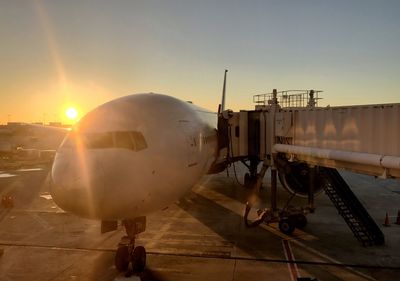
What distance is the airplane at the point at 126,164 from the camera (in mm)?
10703

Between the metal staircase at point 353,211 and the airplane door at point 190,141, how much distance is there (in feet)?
25.6

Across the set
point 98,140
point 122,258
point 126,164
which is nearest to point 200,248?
point 122,258

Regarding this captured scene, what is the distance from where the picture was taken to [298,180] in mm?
21594

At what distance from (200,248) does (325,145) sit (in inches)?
273

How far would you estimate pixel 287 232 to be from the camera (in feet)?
64.3

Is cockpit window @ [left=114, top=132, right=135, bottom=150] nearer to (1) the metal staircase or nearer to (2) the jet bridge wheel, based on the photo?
(2) the jet bridge wheel

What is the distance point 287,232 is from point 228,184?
658 inches

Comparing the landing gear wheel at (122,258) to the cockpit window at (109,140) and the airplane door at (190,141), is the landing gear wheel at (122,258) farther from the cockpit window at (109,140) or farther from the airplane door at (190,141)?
the cockpit window at (109,140)

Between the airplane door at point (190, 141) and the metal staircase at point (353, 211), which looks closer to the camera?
the airplane door at point (190, 141)

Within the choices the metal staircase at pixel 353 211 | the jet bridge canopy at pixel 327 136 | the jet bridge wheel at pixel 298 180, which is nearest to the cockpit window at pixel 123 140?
the jet bridge canopy at pixel 327 136

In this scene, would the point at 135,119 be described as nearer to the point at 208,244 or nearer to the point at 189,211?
the point at 208,244

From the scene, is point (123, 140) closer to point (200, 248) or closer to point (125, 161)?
point (125, 161)

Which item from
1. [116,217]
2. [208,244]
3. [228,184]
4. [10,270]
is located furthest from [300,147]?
[228,184]

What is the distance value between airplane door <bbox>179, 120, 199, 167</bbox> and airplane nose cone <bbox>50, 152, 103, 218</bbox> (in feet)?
13.3
